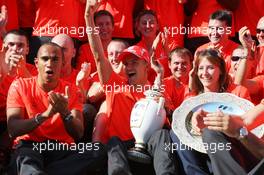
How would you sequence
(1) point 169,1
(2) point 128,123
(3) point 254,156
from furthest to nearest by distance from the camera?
(1) point 169,1 → (2) point 128,123 → (3) point 254,156

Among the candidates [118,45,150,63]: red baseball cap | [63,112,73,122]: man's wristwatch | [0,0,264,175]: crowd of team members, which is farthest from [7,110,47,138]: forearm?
[118,45,150,63]: red baseball cap

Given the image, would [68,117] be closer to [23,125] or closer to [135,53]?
[23,125]

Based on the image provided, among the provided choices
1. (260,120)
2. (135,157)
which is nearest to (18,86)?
(135,157)

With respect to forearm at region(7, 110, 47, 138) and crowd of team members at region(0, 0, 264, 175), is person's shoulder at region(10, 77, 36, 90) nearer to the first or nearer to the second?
crowd of team members at region(0, 0, 264, 175)

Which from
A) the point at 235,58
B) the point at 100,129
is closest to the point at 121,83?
the point at 100,129

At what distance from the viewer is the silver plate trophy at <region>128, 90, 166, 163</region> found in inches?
236

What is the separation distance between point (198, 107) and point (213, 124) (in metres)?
0.98

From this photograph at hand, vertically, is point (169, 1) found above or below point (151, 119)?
above

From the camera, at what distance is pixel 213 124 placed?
4.97m

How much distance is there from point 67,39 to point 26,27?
Result: 1075mm

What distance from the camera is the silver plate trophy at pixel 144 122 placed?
599 centimetres

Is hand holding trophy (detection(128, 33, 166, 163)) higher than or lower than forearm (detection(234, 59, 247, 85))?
lower

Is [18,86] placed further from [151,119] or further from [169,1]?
[169,1]

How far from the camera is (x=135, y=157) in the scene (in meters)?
5.96
